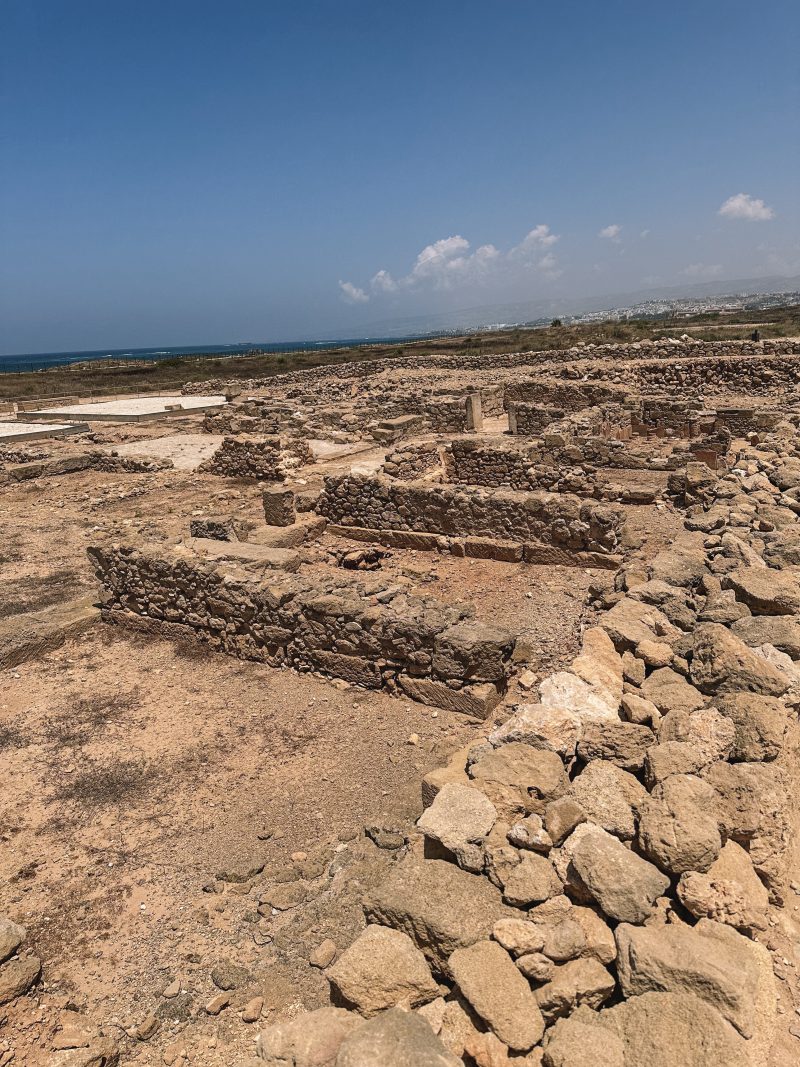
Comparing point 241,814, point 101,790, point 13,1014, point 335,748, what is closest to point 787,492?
point 335,748

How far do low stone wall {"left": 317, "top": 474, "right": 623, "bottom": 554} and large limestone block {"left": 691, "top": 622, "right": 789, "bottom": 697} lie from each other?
4825 millimetres

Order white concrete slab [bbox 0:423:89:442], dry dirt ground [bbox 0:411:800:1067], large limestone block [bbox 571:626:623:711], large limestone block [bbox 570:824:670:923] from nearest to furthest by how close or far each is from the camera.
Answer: large limestone block [bbox 570:824:670:923]
dry dirt ground [bbox 0:411:800:1067]
large limestone block [bbox 571:626:623:711]
white concrete slab [bbox 0:423:89:442]

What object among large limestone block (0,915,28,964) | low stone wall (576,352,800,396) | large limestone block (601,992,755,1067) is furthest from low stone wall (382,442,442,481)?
low stone wall (576,352,800,396)

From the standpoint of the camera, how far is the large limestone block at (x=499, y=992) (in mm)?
2137

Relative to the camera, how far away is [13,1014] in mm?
3062

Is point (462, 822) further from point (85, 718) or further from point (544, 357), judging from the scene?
point (544, 357)

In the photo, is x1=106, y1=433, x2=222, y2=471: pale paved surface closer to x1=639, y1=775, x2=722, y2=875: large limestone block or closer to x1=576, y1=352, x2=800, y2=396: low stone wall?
x1=576, y1=352, x2=800, y2=396: low stone wall

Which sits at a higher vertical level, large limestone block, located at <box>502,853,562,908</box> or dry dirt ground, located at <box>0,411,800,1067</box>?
large limestone block, located at <box>502,853,562,908</box>

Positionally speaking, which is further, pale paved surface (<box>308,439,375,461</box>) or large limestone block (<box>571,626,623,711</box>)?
pale paved surface (<box>308,439,375,461</box>)

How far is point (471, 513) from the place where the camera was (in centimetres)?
971

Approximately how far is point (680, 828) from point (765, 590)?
2.87 meters

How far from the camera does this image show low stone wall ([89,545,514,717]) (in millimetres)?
5527

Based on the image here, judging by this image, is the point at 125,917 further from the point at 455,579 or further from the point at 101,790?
the point at 455,579

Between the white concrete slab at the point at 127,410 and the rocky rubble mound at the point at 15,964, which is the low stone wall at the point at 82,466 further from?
the rocky rubble mound at the point at 15,964
